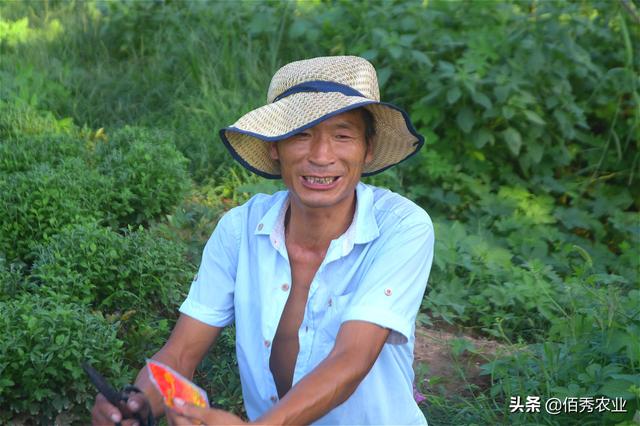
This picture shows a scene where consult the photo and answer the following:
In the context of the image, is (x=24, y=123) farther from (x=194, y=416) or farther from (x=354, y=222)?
(x=194, y=416)

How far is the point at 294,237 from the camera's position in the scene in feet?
8.82

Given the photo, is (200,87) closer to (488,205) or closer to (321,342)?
(488,205)

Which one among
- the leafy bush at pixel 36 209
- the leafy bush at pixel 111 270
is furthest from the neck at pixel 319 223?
the leafy bush at pixel 36 209

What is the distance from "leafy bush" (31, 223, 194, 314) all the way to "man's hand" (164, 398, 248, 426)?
65.4 inches

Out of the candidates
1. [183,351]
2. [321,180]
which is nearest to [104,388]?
[183,351]

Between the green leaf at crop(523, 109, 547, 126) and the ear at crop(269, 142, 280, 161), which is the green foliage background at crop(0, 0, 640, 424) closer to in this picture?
the green leaf at crop(523, 109, 547, 126)

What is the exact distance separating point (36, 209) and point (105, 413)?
6.66 ft

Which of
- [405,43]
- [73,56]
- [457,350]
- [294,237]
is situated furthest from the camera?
[73,56]

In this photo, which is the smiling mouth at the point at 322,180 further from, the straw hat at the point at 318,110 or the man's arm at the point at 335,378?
the man's arm at the point at 335,378

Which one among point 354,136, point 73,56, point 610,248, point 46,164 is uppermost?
point 354,136

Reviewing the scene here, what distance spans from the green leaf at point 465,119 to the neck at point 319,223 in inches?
120

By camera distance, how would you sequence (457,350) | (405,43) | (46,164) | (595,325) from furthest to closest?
(405,43)
(46,164)
(457,350)
(595,325)

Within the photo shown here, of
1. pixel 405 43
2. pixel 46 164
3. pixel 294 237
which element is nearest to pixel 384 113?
pixel 294 237

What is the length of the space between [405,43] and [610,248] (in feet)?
5.85
